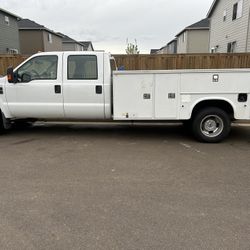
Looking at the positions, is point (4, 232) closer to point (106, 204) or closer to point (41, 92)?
point (106, 204)

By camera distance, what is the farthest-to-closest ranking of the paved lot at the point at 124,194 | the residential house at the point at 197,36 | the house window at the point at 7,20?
1. the residential house at the point at 197,36
2. the house window at the point at 7,20
3. the paved lot at the point at 124,194

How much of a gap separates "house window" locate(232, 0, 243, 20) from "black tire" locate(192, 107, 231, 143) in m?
14.1

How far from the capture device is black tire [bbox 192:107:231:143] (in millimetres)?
6230

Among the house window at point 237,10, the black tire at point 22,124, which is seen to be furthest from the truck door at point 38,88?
the house window at point 237,10

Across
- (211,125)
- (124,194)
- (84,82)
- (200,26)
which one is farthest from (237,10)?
(124,194)

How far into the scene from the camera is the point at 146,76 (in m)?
6.15

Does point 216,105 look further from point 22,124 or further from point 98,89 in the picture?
point 22,124

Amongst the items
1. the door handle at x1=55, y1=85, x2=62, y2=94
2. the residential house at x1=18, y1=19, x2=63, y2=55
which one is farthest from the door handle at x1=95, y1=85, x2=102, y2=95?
the residential house at x1=18, y1=19, x2=63, y2=55

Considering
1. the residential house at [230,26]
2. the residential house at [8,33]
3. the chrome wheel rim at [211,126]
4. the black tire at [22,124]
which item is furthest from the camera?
the residential house at [8,33]

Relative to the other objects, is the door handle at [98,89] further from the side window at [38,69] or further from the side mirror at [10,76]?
the side mirror at [10,76]

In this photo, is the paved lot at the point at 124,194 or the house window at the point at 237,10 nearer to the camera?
the paved lot at the point at 124,194

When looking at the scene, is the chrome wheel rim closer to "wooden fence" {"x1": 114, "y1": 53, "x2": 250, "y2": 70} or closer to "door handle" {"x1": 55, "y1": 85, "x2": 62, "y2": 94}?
"door handle" {"x1": 55, "y1": 85, "x2": 62, "y2": 94}

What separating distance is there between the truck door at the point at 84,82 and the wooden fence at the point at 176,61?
4.04 metres

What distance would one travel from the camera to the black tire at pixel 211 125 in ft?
20.4
